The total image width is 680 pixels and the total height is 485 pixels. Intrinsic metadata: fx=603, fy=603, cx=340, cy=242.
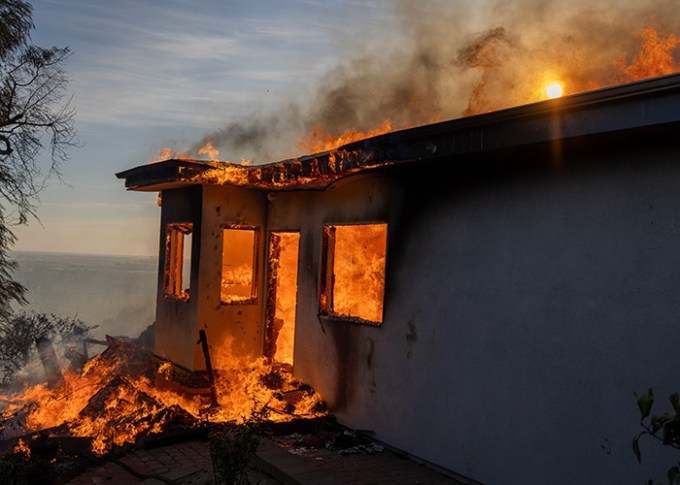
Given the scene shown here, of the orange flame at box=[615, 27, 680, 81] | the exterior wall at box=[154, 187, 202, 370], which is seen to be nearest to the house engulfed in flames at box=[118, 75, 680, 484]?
the exterior wall at box=[154, 187, 202, 370]

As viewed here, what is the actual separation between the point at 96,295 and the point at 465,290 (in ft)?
454

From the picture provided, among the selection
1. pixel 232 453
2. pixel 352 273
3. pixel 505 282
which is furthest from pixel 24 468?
pixel 505 282

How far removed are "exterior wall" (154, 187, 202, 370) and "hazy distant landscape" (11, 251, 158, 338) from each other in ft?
194

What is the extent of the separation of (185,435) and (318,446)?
209 cm

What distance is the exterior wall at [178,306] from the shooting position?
11.5m

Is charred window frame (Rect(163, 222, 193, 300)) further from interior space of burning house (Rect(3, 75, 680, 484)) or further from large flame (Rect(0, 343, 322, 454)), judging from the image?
large flame (Rect(0, 343, 322, 454))

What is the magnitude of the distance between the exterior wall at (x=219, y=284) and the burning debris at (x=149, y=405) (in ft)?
1.38

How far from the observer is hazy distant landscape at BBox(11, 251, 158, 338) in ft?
263

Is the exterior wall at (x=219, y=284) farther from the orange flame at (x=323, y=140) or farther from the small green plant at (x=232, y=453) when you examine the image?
the small green plant at (x=232, y=453)

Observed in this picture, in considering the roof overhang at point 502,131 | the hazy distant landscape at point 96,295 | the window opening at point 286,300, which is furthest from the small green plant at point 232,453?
the hazy distant landscape at point 96,295

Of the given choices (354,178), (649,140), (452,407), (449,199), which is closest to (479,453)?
(452,407)

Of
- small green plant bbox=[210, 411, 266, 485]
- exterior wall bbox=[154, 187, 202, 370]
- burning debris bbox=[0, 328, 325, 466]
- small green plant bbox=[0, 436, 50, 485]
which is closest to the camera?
small green plant bbox=[210, 411, 266, 485]

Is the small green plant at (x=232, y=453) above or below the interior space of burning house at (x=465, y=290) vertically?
below

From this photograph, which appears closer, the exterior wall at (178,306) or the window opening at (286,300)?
the exterior wall at (178,306)
